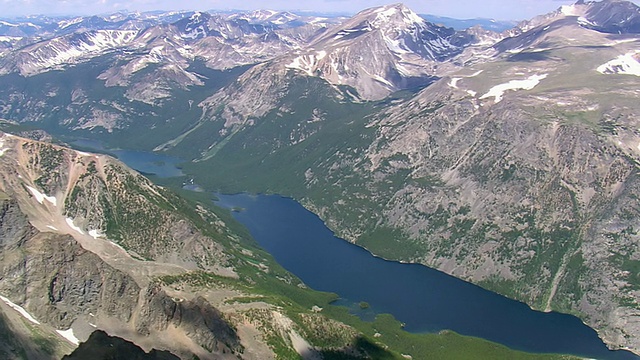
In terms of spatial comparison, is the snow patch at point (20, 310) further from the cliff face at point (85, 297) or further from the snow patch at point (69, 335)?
the snow patch at point (69, 335)

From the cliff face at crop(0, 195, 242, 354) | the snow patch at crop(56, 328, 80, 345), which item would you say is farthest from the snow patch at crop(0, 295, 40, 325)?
the snow patch at crop(56, 328, 80, 345)

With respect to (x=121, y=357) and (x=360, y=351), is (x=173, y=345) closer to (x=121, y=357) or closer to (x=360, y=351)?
(x=121, y=357)

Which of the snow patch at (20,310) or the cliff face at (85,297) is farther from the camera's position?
the cliff face at (85,297)

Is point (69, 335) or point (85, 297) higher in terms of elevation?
point (85, 297)

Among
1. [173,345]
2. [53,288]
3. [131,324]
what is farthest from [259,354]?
[53,288]

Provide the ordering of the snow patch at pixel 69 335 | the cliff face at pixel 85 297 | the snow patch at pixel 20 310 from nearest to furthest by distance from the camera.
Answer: the snow patch at pixel 69 335 < the snow patch at pixel 20 310 < the cliff face at pixel 85 297

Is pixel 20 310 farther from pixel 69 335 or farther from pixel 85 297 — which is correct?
pixel 85 297

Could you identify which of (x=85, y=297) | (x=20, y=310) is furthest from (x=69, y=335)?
(x=20, y=310)

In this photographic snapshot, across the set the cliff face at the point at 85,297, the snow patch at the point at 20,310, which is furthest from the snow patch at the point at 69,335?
the snow patch at the point at 20,310
